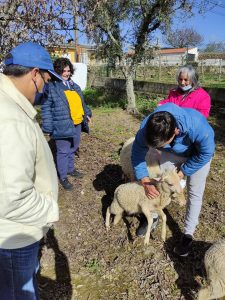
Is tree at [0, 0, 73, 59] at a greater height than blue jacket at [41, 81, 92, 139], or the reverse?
tree at [0, 0, 73, 59]

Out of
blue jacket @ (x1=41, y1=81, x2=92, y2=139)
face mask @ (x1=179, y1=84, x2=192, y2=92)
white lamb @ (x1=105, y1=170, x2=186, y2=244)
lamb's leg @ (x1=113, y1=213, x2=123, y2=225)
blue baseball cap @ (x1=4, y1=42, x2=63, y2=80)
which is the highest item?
blue baseball cap @ (x1=4, y1=42, x2=63, y2=80)

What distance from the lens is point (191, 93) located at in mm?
4453

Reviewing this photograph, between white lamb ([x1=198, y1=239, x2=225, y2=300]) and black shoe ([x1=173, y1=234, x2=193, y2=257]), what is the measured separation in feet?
2.23

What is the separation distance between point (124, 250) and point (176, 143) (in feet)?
4.64

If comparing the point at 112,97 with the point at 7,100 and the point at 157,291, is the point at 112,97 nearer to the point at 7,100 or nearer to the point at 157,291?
the point at 157,291

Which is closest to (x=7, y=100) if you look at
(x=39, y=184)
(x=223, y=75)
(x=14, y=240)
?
(x=39, y=184)

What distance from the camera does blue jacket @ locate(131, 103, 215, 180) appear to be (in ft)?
9.15

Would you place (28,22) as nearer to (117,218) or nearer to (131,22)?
(117,218)

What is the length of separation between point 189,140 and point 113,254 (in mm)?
1536

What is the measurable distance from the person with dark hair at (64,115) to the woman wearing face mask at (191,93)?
5.03ft

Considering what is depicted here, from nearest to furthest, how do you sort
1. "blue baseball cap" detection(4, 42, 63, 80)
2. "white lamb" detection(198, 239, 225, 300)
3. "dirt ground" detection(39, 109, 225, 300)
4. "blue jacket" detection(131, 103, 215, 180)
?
"blue baseball cap" detection(4, 42, 63, 80) < "white lamb" detection(198, 239, 225, 300) < "blue jacket" detection(131, 103, 215, 180) < "dirt ground" detection(39, 109, 225, 300)

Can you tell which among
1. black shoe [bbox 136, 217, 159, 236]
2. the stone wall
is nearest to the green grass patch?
the stone wall

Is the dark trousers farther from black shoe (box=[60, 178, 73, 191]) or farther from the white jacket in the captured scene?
the white jacket

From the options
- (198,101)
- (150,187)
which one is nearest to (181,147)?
(150,187)
